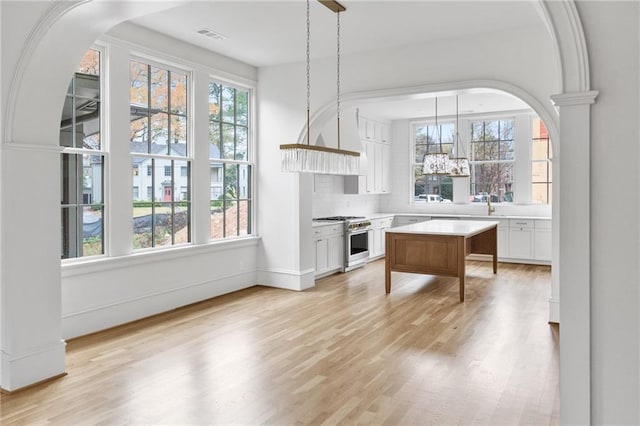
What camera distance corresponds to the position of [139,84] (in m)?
5.12

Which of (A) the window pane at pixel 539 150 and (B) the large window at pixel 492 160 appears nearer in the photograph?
(A) the window pane at pixel 539 150

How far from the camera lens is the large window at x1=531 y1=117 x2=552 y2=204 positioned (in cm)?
915

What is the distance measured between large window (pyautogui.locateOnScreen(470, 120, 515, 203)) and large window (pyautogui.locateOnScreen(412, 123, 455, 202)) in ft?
1.65

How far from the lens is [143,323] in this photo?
4.91 metres

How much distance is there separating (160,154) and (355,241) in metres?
4.00

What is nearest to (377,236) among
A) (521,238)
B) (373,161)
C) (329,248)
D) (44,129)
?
(373,161)

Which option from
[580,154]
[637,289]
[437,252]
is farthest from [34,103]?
[437,252]

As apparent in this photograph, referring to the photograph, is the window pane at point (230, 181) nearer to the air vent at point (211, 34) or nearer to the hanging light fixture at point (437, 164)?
the air vent at point (211, 34)

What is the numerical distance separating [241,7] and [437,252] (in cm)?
372

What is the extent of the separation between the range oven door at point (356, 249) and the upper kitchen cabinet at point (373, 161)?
0.95 m

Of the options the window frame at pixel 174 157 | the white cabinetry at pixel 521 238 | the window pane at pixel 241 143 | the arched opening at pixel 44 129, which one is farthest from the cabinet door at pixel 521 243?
the arched opening at pixel 44 129

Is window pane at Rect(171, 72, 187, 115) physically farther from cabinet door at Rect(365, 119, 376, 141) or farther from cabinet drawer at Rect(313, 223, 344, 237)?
cabinet door at Rect(365, 119, 376, 141)

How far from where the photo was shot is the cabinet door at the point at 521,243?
8719mm

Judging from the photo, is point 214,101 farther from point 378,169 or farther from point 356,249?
point 378,169
